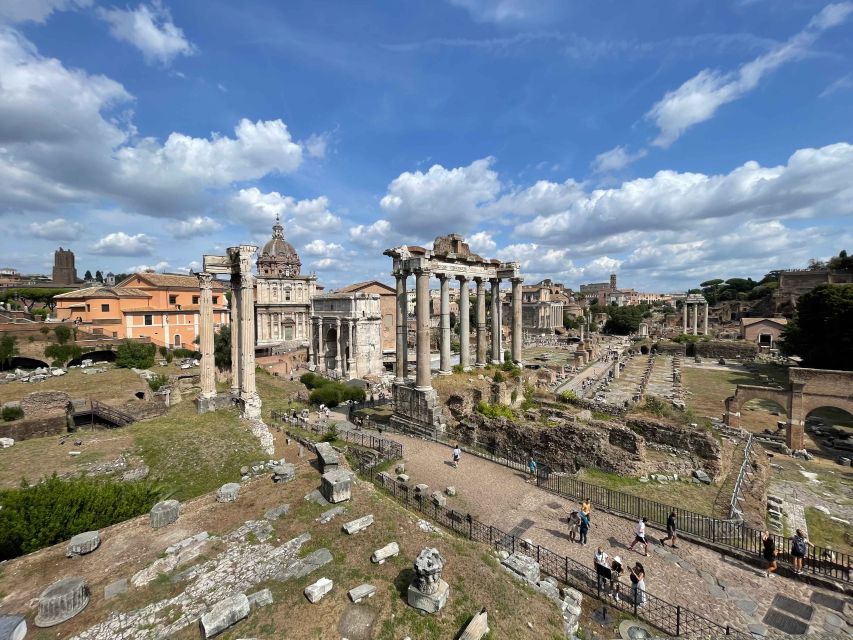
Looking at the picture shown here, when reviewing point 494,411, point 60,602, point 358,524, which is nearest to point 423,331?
point 494,411

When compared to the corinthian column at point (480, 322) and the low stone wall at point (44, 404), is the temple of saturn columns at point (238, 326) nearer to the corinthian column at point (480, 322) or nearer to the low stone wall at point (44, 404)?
the low stone wall at point (44, 404)

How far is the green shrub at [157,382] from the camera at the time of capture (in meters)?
26.0

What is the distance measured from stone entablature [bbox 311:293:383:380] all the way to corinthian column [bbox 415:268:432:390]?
2308cm

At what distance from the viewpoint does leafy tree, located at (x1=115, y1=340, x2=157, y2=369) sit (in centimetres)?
3145

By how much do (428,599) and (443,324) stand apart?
50.7 feet

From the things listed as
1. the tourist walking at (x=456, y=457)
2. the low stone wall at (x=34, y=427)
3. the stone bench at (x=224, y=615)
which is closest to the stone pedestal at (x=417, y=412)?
the tourist walking at (x=456, y=457)

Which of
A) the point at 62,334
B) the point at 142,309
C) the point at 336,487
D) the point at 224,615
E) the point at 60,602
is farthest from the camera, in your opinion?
the point at 142,309

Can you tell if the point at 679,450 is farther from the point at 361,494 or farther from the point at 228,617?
the point at 228,617

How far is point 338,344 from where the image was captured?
42.0 m

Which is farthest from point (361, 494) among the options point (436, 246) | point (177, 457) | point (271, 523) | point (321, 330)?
point (321, 330)

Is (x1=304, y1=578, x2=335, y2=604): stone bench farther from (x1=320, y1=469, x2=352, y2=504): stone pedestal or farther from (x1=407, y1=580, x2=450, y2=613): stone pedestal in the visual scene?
(x1=320, y1=469, x2=352, y2=504): stone pedestal

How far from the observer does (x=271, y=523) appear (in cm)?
884

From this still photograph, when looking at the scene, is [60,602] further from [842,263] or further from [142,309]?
[842,263]

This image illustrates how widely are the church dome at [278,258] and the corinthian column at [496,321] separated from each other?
37.9 m
